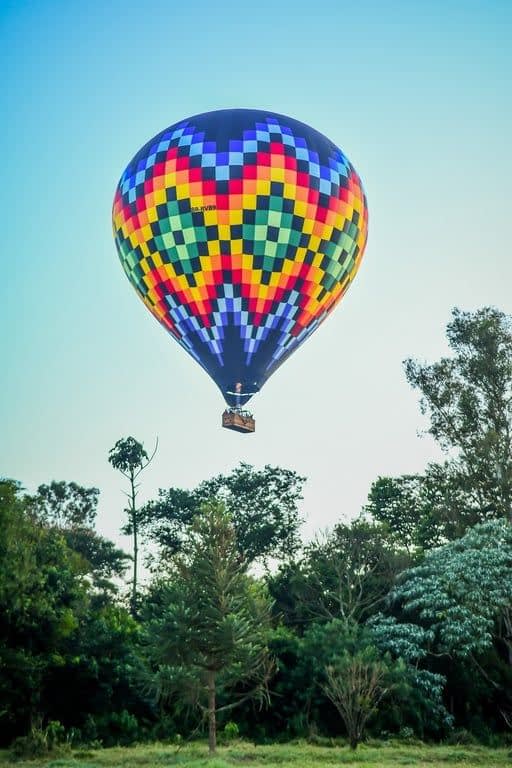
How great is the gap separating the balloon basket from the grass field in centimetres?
1044

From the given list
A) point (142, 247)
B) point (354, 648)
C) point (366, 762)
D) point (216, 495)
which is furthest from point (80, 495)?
point (366, 762)

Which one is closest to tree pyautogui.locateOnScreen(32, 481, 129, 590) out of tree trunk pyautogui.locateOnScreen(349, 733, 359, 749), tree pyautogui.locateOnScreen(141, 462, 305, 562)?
tree pyautogui.locateOnScreen(141, 462, 305, 562)

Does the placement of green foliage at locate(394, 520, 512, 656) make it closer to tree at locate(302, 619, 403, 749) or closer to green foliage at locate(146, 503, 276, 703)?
tree at locate(302, 619, 403, 749)

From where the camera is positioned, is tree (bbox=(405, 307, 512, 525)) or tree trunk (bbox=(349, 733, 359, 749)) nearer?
tree trunk (bbox=(349, 733, 359, 749))

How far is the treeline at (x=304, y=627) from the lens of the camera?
19.9 metres

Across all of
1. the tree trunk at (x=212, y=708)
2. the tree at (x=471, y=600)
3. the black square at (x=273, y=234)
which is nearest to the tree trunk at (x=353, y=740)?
the tree trunk at (x=212, y=708)

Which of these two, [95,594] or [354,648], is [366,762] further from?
[95,594]

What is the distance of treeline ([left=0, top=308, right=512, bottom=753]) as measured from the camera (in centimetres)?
1989

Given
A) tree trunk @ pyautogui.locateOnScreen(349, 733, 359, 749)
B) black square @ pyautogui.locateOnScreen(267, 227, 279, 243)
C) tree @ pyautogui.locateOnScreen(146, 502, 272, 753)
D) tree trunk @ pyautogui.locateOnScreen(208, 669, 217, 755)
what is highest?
black square @ pyautogui.locateOnScreen(267, 227, 279, 243)

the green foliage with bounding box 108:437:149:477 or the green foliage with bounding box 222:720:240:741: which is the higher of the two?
the green foliage with bounding box 108:437:149:477

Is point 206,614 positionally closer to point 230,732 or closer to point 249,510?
point 230,732

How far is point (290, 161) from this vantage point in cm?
2927

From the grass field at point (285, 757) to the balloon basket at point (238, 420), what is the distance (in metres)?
10.4

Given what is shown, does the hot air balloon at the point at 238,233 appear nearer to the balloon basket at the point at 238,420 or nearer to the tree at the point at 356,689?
the balloon basket at the point at 238,420
